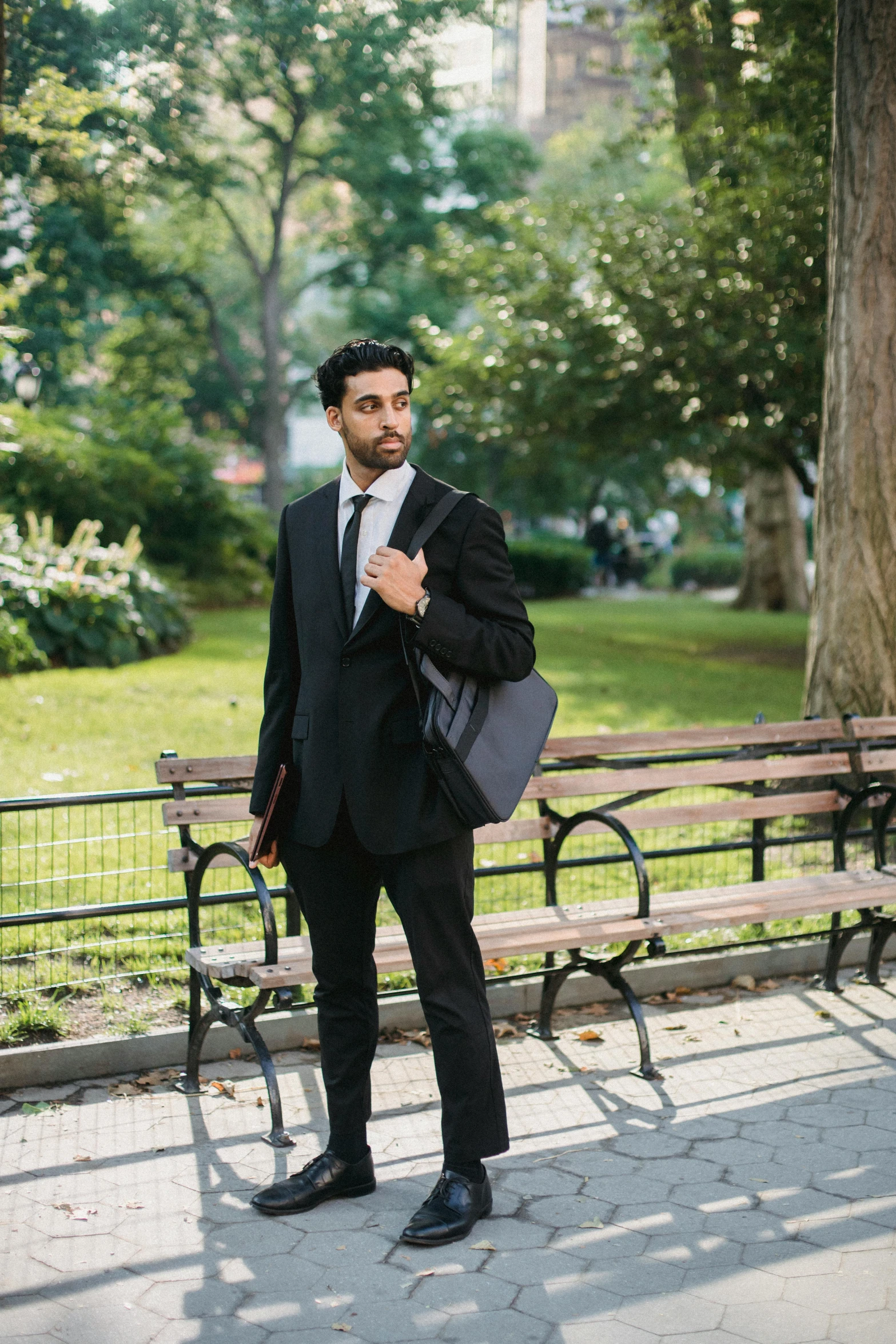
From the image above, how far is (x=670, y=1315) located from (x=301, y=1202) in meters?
1.03

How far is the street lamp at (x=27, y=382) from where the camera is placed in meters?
22.6

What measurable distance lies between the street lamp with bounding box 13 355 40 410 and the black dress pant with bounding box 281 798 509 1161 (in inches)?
722

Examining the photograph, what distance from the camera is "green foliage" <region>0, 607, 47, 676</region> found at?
11969 mm

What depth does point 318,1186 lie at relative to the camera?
3.68m

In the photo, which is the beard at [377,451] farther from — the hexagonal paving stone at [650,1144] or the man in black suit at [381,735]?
the hexagonal paving stone at [650,1144]

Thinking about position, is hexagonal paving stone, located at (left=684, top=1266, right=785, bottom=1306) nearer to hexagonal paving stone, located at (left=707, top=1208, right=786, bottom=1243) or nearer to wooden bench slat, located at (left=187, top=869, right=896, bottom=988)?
hexagonal paving stone, located at (left=707, top=1208, right=786, bottom=1243)

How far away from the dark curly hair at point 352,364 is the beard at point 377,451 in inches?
3.9

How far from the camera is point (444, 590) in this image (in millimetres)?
3432

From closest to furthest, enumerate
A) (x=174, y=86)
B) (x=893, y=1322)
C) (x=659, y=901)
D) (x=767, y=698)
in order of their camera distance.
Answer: (x=893, y=1322) < (x=659, y=901) < (x=767, y=698) < (x=174, y=86)

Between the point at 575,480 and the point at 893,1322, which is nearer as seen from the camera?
the point at 893,1322

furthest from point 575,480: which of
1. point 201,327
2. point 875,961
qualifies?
point 875,961

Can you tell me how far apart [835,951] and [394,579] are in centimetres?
320

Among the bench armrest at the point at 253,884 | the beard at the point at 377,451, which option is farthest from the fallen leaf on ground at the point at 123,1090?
the beard at the point at 377,451

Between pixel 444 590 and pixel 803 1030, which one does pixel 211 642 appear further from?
pixel 444 590
